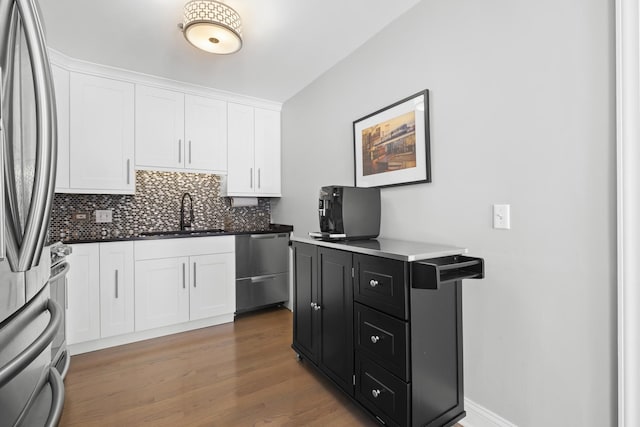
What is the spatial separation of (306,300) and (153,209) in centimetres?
210

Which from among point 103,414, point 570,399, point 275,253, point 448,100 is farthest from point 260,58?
point 570,399

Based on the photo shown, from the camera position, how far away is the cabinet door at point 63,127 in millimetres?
2529

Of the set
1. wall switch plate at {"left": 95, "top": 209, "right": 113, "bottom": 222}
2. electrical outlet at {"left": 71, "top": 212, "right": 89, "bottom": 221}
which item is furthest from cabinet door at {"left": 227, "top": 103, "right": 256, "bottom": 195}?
electrical outlet at {"left": 71, "top": 212, "right": 89, "bottom": 221}

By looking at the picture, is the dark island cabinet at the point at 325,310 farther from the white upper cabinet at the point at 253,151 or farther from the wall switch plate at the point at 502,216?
the white upper cabinet at the point at 253,151

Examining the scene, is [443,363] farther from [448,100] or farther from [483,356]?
[448,100]

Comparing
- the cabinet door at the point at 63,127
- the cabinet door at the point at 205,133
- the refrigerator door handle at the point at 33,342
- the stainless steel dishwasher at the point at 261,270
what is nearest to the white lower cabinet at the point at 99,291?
the cabinet door at the point at 63,127

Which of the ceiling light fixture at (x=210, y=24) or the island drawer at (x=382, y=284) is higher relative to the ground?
the ceiling light fixture at (x=210, y=24)

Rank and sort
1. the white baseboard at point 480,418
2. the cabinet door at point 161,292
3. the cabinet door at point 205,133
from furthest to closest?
1. the cabinet door at point 205,133
2. the cabinet door at point 161,292
3. the white baseboard at point 480,418

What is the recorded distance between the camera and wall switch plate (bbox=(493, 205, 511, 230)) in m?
1.45

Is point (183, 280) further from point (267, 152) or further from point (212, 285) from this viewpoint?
point (267, 152)

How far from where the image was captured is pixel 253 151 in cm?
356

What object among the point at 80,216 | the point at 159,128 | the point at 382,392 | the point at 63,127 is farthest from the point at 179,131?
the point at 382,392

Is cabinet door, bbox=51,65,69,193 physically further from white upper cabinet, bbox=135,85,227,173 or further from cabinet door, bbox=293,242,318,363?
cabinet door, bbox=293,242,318,363

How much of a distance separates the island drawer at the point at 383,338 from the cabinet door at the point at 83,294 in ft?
7.38
